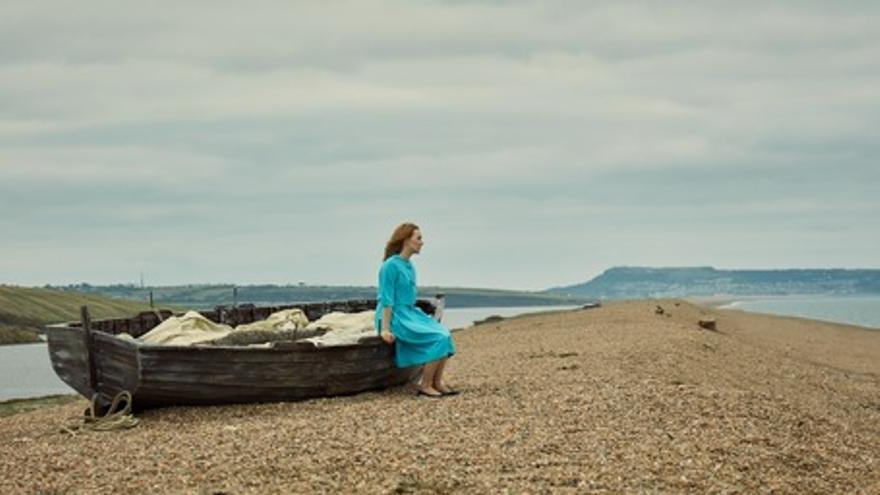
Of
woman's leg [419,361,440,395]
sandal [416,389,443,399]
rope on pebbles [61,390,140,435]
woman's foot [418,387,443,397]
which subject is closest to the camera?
rope on pebbles [61,390,140,435]

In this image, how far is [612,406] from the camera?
50.5 feet

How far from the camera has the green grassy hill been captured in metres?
101

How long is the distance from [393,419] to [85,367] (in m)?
5.63

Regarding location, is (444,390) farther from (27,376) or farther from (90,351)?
(27,376)

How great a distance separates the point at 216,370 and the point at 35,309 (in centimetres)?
10415

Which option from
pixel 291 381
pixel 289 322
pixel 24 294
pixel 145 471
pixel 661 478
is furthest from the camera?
pixel 24 294

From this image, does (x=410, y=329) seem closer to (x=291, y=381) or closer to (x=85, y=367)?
(x=291, y=381)

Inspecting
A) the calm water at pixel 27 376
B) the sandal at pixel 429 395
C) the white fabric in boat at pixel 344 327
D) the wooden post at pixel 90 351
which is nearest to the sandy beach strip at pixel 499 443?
the sandal at pixel 429 395

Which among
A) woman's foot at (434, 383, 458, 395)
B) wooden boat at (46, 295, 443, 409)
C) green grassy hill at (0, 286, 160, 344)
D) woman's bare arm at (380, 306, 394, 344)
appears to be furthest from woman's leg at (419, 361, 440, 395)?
green grassy hill at (0, 286, 160, 344)

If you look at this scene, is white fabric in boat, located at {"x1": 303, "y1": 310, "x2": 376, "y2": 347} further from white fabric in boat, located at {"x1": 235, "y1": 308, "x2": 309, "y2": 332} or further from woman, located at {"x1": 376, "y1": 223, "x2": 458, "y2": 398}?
woman, located at {"x1": 376, "y1": 223, "x2": 458, "y2": 398}

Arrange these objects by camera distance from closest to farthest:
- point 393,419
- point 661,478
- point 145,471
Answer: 1. point 661,478
2. point 145,471
3. point 393,419

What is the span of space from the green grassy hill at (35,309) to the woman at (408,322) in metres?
74.8

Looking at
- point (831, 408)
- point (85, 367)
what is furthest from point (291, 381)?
point (831, 408)

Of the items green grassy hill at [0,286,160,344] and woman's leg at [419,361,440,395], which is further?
green grassy hill at [0,286,160,344]
